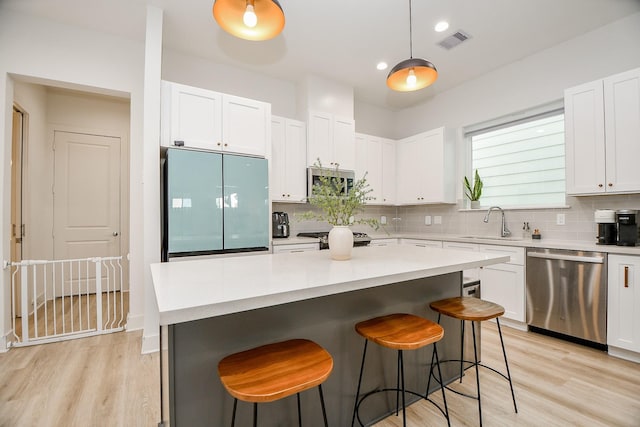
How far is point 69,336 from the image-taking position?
2883 mm

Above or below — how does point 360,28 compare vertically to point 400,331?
above

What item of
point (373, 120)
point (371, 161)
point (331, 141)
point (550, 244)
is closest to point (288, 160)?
point (331, 141)

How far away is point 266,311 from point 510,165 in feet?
12.4

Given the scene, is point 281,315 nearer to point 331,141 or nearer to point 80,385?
point 80,385

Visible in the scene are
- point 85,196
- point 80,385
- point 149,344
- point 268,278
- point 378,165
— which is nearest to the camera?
point 268,278

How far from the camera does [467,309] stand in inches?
70.4

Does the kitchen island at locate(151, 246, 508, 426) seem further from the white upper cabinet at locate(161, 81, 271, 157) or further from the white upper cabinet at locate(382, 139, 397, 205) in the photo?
the white upper cabinet at locate(382, 139, 397, 205)

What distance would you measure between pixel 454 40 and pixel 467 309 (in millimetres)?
2856

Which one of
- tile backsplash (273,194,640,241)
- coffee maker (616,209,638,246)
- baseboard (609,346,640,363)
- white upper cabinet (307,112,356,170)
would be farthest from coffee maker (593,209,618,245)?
white upper cabinet (307,112,356,170)

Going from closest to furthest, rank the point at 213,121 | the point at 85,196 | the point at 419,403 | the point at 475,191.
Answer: the point at 419,403, the point at 213,121, the point at 475,191, the point at 85,196

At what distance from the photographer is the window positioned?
3395 millimetres

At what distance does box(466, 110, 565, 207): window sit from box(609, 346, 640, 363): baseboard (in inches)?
58.7

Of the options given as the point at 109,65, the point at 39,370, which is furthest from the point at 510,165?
the point at 39,370

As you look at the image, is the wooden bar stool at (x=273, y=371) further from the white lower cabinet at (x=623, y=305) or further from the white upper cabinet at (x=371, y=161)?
the white upper cabinet at (x=371, y=161)
